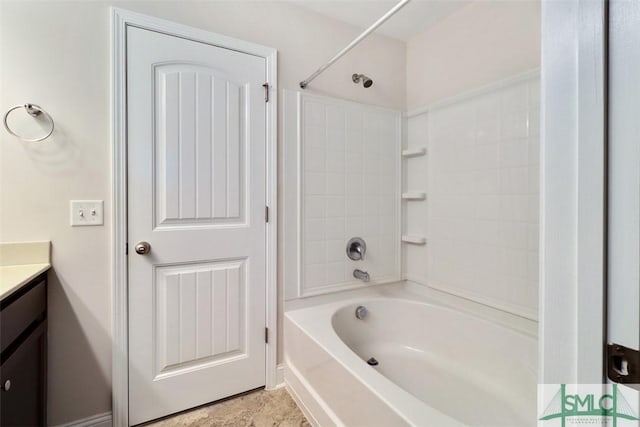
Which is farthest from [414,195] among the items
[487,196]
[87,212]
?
[87,212]

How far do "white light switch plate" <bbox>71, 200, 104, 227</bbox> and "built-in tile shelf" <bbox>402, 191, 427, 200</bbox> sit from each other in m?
1.84

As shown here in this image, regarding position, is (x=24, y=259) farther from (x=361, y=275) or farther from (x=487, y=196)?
(x=487, y=196)

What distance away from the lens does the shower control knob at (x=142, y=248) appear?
1.43 metres

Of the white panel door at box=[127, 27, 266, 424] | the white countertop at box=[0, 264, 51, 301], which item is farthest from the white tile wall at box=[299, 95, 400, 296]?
the white countertop at box=[0, 264, 51, 301]

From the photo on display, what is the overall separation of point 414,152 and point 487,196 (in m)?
0.60

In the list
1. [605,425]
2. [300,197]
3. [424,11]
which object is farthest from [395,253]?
[605,425]

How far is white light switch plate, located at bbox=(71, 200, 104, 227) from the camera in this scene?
134cm

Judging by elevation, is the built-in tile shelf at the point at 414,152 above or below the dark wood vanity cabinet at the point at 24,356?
above

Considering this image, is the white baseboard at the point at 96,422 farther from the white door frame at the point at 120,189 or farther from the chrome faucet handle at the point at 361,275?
the chrome faucet handle at the point at 361,275

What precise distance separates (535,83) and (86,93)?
214cm

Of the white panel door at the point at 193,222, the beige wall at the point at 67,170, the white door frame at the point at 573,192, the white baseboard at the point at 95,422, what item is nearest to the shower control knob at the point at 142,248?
the white panel door at the point at 193,222

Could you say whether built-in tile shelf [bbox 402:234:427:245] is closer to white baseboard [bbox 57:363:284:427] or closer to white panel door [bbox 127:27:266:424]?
white panel door [bbox 127:27:266:424]

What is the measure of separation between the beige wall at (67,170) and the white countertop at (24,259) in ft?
0.11

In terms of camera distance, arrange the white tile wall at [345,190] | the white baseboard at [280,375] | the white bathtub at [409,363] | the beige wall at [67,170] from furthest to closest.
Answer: the white tile wall at [345,190] → the white baseboard at [280,375] → the beige wall at [67,170] → the white bathtub at [409,363]
